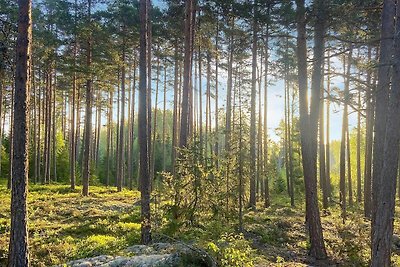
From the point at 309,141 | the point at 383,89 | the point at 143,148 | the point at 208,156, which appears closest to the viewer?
the point at 383,89

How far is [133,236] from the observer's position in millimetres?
11047

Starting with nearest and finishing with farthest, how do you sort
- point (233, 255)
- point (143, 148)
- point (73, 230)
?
point (233, 255)
point (143, 148)
point (73, 230)

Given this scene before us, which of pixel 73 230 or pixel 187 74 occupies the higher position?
pixel 187 74

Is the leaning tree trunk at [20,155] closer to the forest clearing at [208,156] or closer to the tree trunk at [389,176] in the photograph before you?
the forest clearing at [208,156]

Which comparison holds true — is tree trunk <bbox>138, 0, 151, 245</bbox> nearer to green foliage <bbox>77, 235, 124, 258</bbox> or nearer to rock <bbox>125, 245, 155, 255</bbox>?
green foliage <bbox>77, 235, 124, 258</bbox>

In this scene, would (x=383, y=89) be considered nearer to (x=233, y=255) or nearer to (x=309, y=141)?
(x=309, y=141)

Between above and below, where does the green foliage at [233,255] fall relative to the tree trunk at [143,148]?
below

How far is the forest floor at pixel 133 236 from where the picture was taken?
29.1 ft

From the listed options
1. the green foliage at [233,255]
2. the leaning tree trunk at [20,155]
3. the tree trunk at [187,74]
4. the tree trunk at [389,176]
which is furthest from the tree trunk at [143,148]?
the tree trunk at [389,176]

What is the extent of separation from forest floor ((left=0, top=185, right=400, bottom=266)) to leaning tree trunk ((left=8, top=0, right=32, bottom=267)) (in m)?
0.90

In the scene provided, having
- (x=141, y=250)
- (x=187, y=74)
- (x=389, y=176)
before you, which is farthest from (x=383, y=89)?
(x=187, y=74)

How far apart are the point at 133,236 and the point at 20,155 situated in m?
4.83

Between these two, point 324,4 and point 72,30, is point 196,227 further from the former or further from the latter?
point 72,30

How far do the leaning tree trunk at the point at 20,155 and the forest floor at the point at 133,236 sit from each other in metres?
0.90
